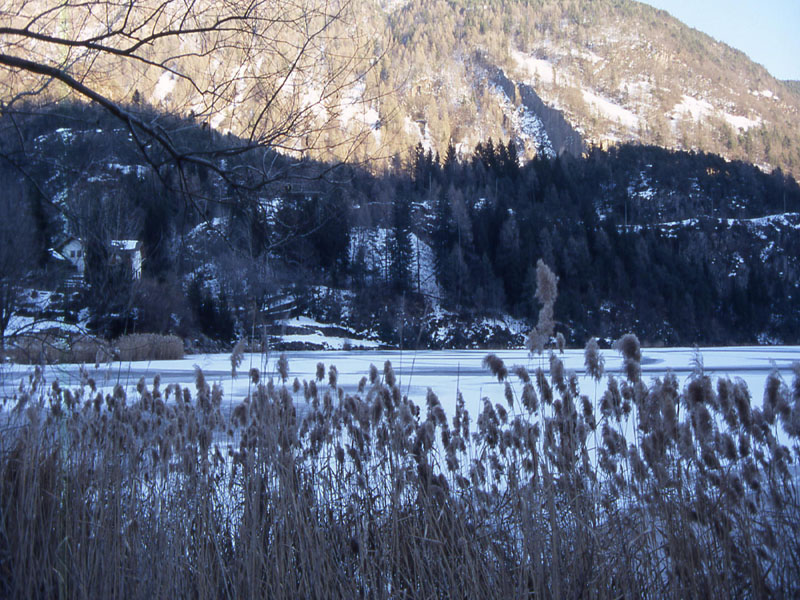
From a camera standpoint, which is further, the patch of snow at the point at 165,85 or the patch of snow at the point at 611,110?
the patch of snow at the point at 611,110

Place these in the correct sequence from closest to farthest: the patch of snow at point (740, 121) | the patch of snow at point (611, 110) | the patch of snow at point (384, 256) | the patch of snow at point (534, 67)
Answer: the patch of snow at point (384, 256) < the patch of snow at point (740, 121) < the patch of snow at point (611, 110) < the patch of snow at point (534, 67)

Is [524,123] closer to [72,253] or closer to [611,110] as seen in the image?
[611,110]

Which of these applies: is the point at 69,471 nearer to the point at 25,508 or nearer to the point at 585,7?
the point at 25,508

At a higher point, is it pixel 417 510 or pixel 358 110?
pixel 358 110

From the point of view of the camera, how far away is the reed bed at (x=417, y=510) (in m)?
2.29

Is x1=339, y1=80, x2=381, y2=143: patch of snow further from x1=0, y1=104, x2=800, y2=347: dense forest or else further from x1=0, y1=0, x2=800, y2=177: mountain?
x1=0, y1=104, x2=800, y2=347: dense forest

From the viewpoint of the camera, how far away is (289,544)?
2418 mm

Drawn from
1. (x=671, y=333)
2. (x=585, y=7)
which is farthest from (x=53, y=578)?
(x=585, y=7)

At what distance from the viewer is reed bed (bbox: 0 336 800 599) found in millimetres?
2291

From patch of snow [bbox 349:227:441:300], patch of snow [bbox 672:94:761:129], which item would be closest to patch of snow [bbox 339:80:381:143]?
patch of snow [bbox 349:227:441:300]

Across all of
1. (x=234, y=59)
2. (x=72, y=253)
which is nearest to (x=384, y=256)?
(x=72, y=253)

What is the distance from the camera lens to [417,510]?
2742mm

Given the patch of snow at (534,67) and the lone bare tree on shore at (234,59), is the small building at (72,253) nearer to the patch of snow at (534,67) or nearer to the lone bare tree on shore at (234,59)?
the lone bare tree on shore at (234,59)

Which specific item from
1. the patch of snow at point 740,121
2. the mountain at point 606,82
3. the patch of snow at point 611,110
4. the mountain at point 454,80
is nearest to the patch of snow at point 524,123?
the mountain at point 606,82
